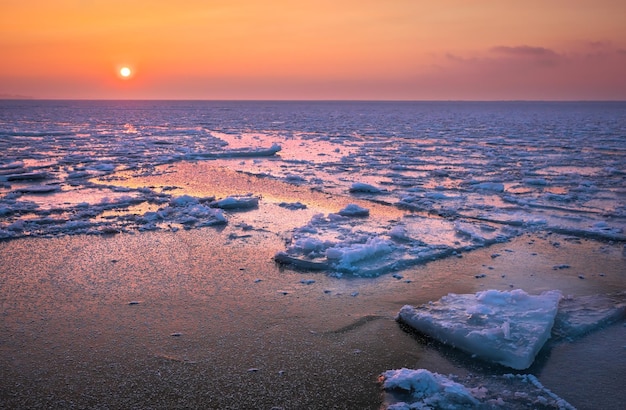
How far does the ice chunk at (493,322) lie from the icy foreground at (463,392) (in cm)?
23

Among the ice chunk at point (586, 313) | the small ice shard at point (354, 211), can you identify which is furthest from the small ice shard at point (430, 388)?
the small ice shard at point (354, 211)

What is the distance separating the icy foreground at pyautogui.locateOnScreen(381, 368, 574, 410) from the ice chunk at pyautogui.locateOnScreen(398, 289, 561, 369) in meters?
0.23

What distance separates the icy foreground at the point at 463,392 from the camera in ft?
8.28

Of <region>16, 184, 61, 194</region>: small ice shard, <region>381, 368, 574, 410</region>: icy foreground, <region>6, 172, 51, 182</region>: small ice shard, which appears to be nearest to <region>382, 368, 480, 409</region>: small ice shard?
<region>381, 368, 574, 410</region>: icy foreground

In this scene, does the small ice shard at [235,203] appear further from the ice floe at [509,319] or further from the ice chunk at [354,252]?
the ice floe at [509,319]

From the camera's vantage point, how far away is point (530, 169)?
11.1m

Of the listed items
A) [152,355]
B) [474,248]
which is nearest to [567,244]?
[474,248]

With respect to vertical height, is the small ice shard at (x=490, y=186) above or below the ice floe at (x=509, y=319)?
above

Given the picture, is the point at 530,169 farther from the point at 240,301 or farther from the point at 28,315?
the point at 28,315

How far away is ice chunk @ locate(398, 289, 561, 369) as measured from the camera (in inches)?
118

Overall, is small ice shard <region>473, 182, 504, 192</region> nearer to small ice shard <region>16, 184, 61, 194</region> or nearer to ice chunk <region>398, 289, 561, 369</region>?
ice chunk <region>398, 289, 561, 369</region>

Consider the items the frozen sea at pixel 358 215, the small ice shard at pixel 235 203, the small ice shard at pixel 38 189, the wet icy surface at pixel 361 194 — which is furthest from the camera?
the small ice shard at pixel 38 189

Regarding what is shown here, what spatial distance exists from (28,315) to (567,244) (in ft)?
17.2

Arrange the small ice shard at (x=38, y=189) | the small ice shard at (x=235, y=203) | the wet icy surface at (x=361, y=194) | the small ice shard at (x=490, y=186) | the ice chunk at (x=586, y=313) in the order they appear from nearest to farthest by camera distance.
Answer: the ice chunk at (x=586, y=313)
the wet icy surface at (x=361, y=194)
the small ice shard at (x=235, y=203)
the small ice shard at (x=38, y=189)
the small ice shard at (x=490, y=186)
